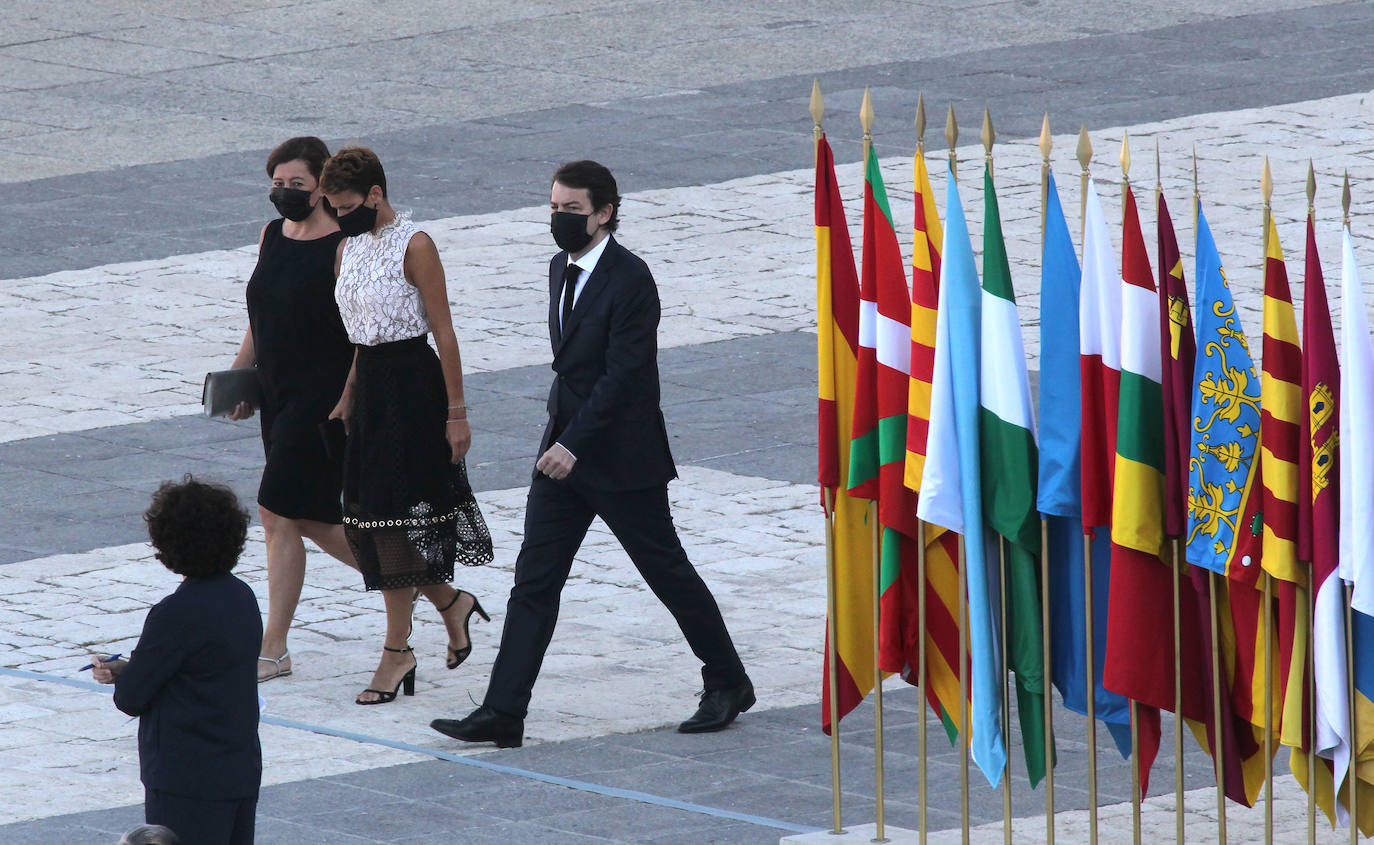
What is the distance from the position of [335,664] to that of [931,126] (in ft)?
33.9

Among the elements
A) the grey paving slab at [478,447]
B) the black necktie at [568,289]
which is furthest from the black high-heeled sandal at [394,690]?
the grey paving slab at [478,447]

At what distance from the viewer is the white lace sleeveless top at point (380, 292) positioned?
7.98m

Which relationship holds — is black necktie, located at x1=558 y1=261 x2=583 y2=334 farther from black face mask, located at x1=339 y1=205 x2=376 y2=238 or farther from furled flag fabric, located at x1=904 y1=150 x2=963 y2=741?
furled flag fabric, located at x1=904 y1=150 x2=963 y2=741

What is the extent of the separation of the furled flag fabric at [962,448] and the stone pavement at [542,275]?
0.88 metres

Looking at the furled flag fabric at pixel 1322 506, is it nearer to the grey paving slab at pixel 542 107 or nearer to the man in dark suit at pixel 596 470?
the man in dark suit at pixel 596 470

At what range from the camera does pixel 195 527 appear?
5535mm

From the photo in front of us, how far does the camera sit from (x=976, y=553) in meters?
6.02

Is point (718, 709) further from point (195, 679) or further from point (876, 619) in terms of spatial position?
point (195, 679)

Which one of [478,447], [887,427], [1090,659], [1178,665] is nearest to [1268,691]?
[1178,665]

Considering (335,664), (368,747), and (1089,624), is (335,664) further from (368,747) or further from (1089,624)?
(1089,624)

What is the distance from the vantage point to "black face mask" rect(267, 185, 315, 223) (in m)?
8.27

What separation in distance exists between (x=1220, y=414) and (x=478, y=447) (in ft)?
20.1

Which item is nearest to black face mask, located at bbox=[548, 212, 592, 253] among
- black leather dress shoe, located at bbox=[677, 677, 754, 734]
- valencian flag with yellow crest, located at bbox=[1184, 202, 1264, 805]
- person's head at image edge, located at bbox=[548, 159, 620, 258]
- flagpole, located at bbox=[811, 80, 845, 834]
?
person's head at image edge, located at bbox=[548, 159, 620, 258]

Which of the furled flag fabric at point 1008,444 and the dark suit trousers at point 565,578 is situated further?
the dark suit trousers at point 565,578
